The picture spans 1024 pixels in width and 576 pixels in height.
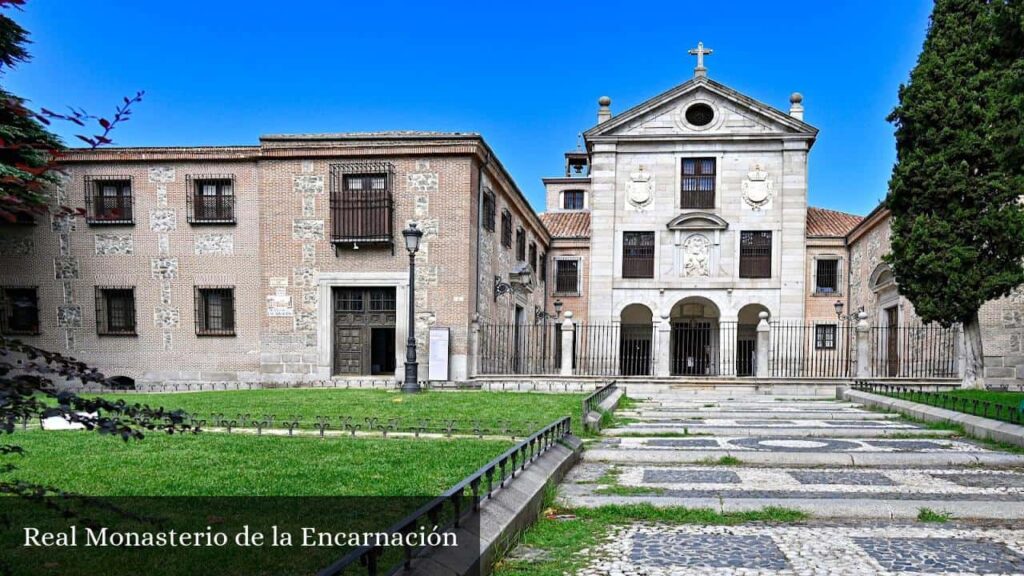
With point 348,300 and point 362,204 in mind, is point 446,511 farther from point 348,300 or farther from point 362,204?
point 348,300

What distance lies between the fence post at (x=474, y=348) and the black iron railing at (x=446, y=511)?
11.4m

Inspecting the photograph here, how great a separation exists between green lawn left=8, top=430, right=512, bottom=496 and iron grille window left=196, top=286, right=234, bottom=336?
11336 millimetres

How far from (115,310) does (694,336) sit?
2300 centimetres

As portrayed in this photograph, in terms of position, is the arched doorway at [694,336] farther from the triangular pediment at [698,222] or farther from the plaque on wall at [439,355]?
the plaque on wall at [439,355]

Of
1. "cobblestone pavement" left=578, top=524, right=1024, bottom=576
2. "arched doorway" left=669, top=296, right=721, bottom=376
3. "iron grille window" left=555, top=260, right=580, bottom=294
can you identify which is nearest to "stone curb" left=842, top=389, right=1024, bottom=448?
"cobblestone pavement" left=578, top=524, right=1024, bottom=576

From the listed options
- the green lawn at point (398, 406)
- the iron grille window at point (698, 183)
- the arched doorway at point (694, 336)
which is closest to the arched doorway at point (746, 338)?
the arched doorway at point (694, 336)

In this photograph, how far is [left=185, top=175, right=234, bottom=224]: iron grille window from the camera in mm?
19188

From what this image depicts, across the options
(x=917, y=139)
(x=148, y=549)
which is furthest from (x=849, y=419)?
(x=148, y=549)

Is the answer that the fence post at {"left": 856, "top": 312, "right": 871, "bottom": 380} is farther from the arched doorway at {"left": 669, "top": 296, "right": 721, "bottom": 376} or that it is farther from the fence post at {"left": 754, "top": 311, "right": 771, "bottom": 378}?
the arched doorway at {"left": 669, "top": 296, "right": 721, "bottom": 376}

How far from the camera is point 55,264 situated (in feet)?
63.4

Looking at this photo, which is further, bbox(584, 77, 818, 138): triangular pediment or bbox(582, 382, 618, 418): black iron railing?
bbox(584, 77, 818, 138): triangular pediment

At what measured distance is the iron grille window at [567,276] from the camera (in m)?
31.5

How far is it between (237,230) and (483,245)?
6.91 metres

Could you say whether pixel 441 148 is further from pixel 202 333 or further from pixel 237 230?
pixel 202 333
